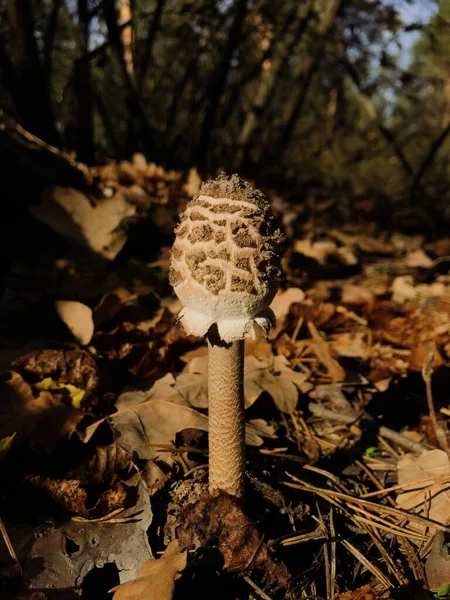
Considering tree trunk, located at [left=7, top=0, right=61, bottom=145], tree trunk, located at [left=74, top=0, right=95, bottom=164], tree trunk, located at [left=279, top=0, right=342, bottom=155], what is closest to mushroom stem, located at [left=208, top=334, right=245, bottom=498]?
tree trunk, located at [left=7, top=0, right=61, bottom=145]

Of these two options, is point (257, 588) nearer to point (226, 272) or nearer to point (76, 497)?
point (76, 497)

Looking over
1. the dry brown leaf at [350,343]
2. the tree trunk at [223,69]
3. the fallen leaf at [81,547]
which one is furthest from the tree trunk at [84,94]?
the fallen leaf at [81,547]

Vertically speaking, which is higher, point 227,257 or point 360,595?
point 227,257

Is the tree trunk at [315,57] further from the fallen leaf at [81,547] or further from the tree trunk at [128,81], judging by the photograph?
the fallen leaf at [81,547]

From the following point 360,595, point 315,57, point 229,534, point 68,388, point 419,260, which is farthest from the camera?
point 315,57

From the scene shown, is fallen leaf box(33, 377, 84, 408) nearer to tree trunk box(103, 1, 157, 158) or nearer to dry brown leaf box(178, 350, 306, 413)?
dry brown leaf box(178, 350, 306, 413)

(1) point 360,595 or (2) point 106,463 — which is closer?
(1) point 360,595

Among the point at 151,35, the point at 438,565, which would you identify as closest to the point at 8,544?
the point at 438,565
